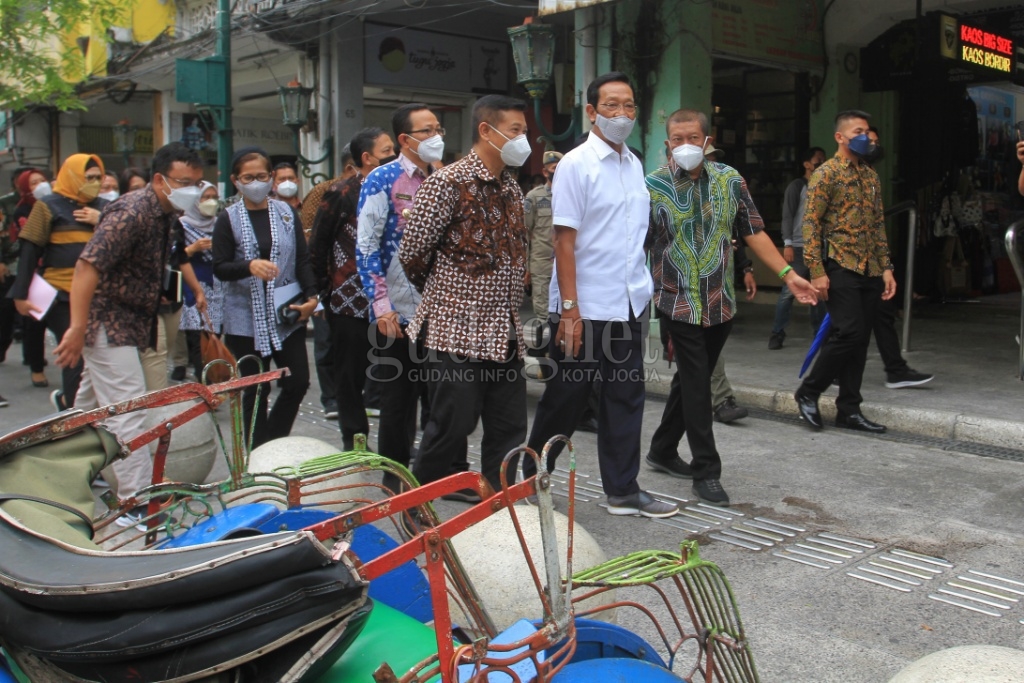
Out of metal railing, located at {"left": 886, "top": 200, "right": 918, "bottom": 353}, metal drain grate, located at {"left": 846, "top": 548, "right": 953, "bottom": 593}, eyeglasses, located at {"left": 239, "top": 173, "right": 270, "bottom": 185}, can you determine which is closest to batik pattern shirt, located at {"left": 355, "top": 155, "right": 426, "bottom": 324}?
eyeglasses, located at {"left": 239, "top": 173, "right": 270, "bottom": 185}

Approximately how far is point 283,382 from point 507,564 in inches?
103

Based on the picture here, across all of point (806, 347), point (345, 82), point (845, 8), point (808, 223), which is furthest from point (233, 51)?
point (808, 223)

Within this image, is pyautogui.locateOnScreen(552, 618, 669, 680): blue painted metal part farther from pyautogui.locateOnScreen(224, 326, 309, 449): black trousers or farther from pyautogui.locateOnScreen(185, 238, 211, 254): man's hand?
pyautogui.locateOnScreen(185, 238, 211, 254): man's hand

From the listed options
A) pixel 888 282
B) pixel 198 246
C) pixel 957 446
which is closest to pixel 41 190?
pixel 198 246

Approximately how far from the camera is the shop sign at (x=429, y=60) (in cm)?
1376

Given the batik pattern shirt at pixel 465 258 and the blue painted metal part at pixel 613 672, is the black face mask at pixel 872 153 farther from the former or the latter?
the blue painted metal part at pixel 613 672

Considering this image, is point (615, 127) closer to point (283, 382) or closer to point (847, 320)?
point (283, 382)

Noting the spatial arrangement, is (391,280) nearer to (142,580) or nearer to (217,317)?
(217,317)

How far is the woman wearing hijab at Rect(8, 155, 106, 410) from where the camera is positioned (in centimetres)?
636

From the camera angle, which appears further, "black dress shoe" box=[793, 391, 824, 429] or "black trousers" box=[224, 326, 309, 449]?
"black dress shoe" box=[793, 391, 824, 429]

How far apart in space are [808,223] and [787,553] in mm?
2644

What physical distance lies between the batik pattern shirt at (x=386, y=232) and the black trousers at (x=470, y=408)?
66 centimetres

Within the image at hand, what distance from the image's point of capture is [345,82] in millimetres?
13805

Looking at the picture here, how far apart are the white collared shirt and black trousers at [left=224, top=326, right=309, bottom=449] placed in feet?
5.30
